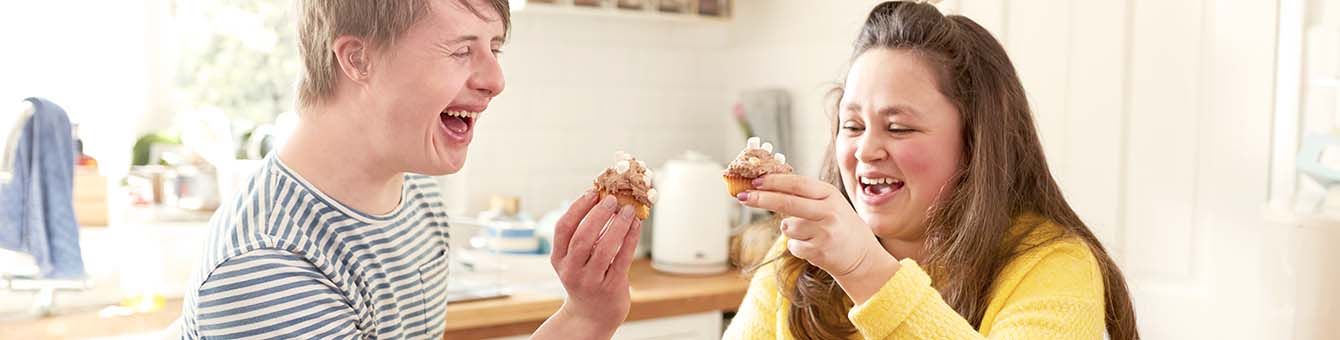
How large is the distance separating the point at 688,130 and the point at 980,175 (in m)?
2.01

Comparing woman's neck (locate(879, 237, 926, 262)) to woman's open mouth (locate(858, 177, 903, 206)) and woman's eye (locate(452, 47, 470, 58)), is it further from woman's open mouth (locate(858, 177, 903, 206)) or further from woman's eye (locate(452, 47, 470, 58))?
woman's eye (locate(452, 47, 470, 58))

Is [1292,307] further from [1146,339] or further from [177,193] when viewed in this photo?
[177,193]

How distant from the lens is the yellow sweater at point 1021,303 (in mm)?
1317

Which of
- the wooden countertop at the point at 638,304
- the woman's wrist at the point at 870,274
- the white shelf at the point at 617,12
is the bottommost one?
the wooden countertop at the point at 638,304

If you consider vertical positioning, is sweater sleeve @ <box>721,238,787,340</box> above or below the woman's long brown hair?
below

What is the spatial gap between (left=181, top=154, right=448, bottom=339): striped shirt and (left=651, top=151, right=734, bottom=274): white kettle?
4.59 ft

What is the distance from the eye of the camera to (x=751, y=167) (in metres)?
1.36

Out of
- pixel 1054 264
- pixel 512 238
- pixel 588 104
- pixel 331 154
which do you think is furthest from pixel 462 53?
pixel 588 104

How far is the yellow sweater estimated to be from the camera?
1.32m

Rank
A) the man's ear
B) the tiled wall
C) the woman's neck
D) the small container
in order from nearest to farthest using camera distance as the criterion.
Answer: the man's ear, the woman's neck, the small container, the tiled wall

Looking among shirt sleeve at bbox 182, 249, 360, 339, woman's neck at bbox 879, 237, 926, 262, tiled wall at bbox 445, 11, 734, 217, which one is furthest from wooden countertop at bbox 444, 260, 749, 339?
shirt sleeve at bbox 182, 249, 360, 339

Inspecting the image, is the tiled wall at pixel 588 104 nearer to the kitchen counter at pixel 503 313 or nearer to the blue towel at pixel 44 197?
the kitchen counter at pixel 503 313

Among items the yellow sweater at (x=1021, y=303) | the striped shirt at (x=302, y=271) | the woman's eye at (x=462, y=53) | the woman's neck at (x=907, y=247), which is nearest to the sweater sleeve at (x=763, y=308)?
the woman's neck at (x=907, y=247)

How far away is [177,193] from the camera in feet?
8.65
